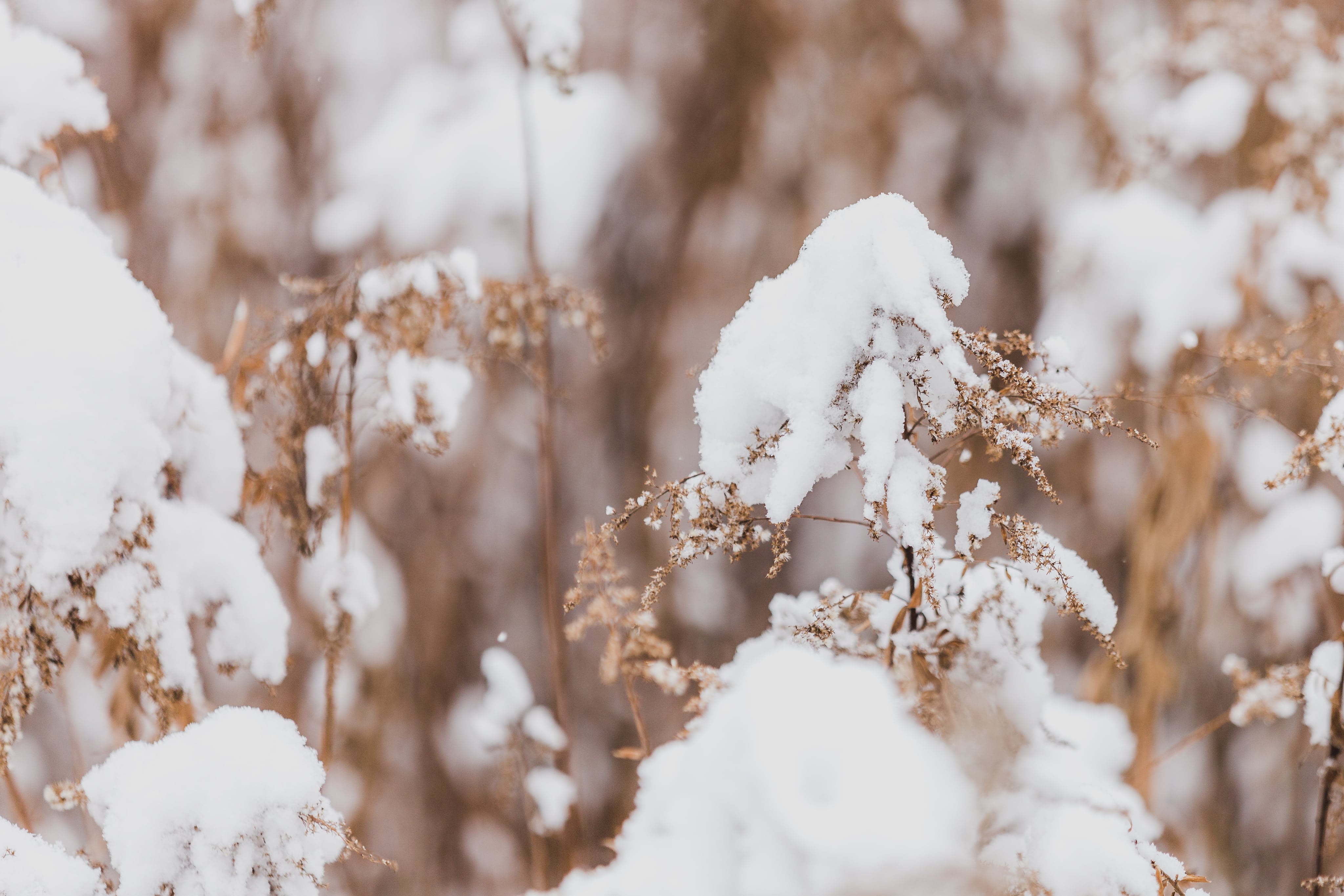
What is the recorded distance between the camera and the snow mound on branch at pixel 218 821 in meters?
0.52

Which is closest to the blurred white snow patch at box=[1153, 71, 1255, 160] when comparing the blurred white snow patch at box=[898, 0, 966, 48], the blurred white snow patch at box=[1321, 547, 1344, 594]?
the blurred white snow patch at box=[898, 0, 966, 48]

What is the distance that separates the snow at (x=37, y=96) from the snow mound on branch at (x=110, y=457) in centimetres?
8

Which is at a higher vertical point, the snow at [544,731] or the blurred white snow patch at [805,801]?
the snow at [544,731]

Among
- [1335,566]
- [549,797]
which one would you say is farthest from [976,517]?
[549,797]

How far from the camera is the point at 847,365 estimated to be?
49 centimetres

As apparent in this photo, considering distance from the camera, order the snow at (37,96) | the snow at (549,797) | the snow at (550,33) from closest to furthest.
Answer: the snow at (37,96), the snow at (550,33), the snow at (549,797)

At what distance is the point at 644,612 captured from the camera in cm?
54

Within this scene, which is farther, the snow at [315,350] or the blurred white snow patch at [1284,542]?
the blurred white snow patch at [1284,542]

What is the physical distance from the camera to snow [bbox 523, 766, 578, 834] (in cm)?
105

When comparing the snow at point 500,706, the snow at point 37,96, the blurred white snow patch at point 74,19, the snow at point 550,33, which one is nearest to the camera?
the snow at point 37,96

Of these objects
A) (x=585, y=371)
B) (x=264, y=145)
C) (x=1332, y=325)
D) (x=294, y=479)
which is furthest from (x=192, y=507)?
(x=1332, y=325)

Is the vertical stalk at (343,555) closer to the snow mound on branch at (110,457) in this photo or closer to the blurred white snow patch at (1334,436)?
the snow mound on branch at (110,457)

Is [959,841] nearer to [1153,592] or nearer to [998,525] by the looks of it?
[998,525]

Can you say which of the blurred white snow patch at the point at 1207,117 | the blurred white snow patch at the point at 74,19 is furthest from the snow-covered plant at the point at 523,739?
the blurred white snow patch at the point at 74,19
